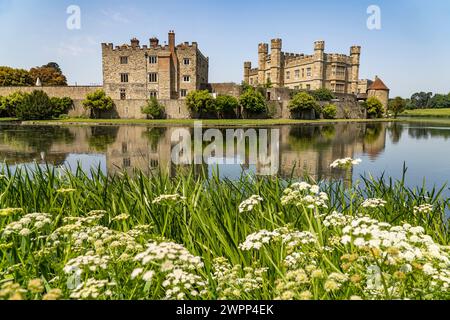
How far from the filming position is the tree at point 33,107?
35.1 m

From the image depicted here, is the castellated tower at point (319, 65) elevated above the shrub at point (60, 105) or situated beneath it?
elevated above

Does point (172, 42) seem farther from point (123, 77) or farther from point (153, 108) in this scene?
point (153, 108)

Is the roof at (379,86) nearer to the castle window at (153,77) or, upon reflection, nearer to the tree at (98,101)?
the castle window at (153,77)

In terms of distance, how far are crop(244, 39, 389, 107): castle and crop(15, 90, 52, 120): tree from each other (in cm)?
3173

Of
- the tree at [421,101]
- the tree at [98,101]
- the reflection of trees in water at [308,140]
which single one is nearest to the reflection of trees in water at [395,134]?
the reflection of trees in water at [308,140]

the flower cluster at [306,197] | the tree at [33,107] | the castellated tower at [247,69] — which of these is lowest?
the flower cluster at [306,197]

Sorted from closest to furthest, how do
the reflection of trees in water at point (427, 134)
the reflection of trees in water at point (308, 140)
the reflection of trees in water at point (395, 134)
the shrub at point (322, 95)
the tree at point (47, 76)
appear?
1. the reflection of trees in water at point (308, 140)
2. the reflection of trees in water at point (395, 134)
3. the reflection of trees in water at point (427, 134)
4. the shrub at point (322, 95)
5. the tree at point (47, 76)

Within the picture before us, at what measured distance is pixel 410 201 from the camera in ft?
15.0

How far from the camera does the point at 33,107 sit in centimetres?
3509

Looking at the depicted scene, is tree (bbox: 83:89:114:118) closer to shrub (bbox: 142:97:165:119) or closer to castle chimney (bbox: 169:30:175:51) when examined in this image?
shrub (bbox: 142:97:165:119)

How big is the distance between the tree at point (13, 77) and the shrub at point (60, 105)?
18004mm

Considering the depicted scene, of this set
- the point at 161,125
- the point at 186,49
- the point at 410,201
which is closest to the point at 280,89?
the point at 186,49
